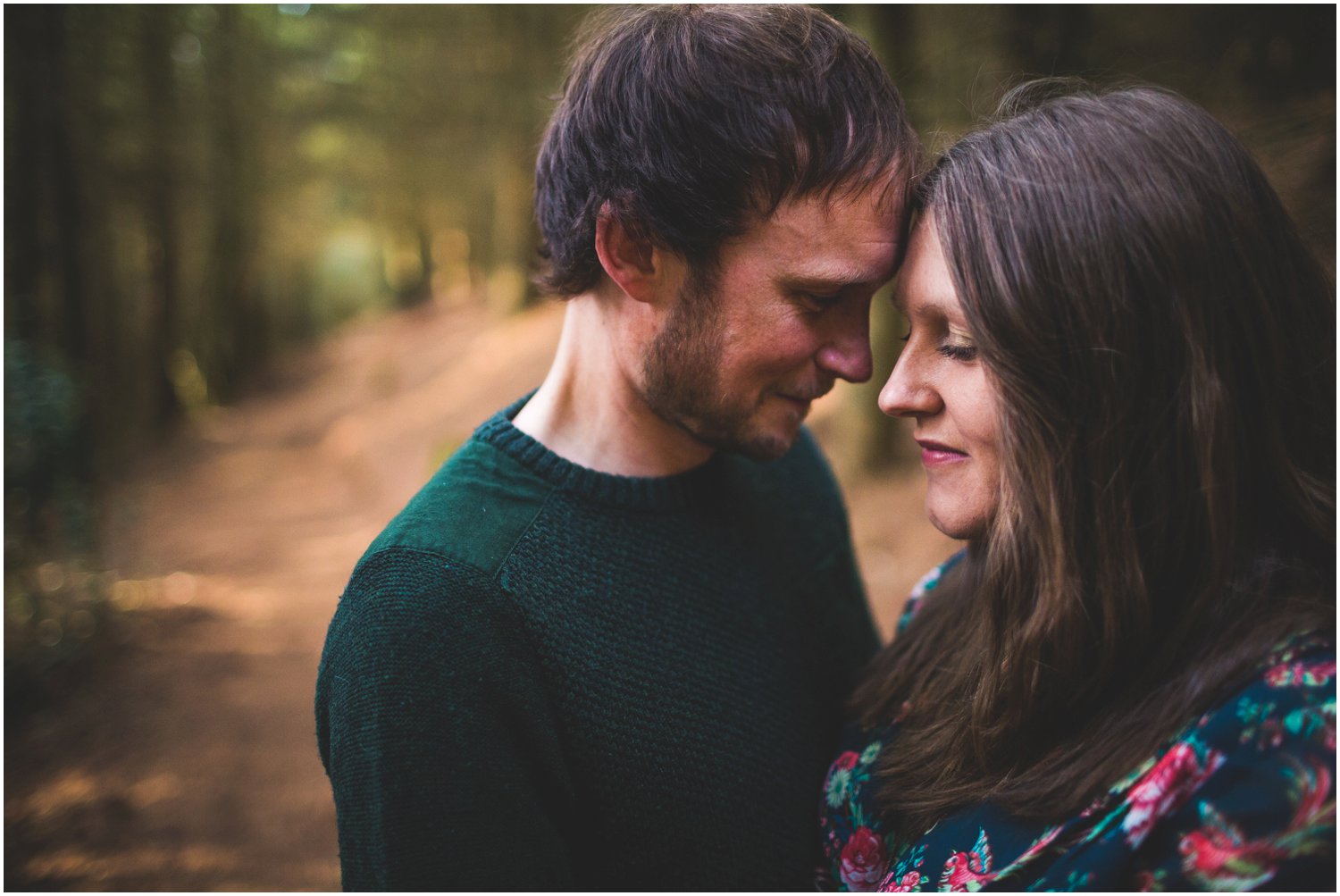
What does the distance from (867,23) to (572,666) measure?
6275mm

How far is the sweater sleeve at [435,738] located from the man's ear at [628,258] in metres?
0.78

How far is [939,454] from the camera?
1.81 m

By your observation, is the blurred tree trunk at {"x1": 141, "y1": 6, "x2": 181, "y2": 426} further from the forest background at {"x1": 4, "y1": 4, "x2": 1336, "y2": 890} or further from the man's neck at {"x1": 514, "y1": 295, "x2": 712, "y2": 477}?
the man's neck at {"x1": 514, "y1": 295, "x2": 712, "y2": 477}

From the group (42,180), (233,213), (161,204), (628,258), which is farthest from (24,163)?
(233,213)

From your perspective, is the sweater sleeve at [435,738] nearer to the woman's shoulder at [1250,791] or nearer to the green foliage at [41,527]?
the woman's shoulder at [1250,791]

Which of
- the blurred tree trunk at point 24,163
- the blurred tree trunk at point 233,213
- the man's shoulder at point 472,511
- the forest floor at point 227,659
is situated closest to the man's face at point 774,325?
the man's shoulder at point 472,511

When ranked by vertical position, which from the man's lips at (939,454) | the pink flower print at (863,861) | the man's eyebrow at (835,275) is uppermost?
the man's eyebrow at (835,275)

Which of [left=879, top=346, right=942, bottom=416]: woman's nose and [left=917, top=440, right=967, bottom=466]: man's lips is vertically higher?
[left=879, top=346, right=942, bottom=416]: woman's nose

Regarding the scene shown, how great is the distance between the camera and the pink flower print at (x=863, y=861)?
1.80m

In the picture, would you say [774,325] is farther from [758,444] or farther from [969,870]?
[969,870]

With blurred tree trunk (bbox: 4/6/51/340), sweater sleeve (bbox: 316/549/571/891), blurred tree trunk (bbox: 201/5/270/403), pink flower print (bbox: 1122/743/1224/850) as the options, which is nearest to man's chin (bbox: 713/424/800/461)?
sweater sleeve (bbox: 316/549/571/891)

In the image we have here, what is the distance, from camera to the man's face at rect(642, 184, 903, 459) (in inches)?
73.2

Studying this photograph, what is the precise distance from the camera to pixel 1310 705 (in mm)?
1296

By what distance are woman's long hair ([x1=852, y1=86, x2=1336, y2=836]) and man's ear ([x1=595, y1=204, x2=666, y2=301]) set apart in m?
0.67
